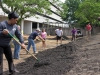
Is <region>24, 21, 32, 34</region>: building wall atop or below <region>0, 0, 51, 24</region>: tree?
below

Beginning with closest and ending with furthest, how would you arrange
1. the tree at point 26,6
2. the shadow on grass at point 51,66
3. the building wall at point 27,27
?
the shadow on grass at point 51,66 < the tree at point 26,6 < the building wall at point 27,27

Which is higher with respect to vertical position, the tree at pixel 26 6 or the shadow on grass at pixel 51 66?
the tree at pixel 26 6

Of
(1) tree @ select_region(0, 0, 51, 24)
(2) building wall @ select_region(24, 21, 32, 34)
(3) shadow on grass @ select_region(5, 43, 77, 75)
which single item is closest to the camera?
(3) shadow on grass @ select_region(5, 43, 77, 75)

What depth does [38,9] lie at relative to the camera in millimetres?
19812

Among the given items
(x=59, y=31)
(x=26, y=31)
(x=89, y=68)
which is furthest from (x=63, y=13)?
(x=26, y=31)

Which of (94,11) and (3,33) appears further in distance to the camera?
(94,11)

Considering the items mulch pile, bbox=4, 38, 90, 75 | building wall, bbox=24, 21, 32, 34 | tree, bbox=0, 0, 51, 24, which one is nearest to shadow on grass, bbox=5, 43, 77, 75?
mulch pile, bbox=4, 38, 90, 75

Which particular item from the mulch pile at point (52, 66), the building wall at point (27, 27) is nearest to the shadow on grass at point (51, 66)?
the mulch pile at point (52, 66)

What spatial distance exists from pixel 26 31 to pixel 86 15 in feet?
52.3

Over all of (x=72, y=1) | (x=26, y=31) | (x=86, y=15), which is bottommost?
(x=26, y=31)

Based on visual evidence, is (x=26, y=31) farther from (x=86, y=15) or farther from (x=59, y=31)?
(x=59, y=31)

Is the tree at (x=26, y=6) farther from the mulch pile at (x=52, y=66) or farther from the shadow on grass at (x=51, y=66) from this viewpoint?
the shadow on grass at (x=51, y=66)

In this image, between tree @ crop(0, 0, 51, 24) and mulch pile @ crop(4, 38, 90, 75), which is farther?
tree @ crop(0, 0, 51, 24)

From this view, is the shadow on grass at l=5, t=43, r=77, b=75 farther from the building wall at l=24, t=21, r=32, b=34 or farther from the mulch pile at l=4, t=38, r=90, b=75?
the building wall at l=24, t=21, r=32, b=34
